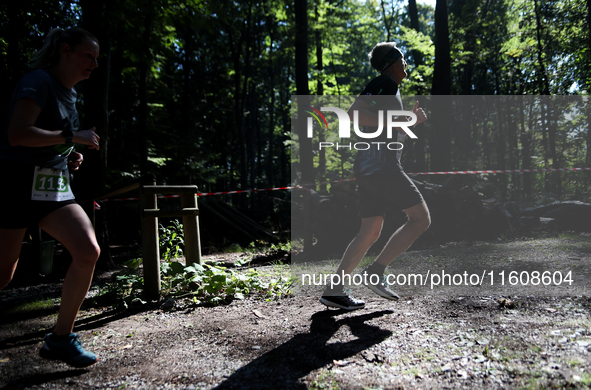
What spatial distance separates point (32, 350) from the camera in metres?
2.95

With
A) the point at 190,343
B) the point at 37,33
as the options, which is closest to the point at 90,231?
the point at 190,343

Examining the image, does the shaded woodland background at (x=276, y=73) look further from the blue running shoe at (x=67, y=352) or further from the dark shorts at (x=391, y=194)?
the dark shorts at (x=391, y=194)

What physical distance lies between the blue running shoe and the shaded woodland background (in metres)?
1.75

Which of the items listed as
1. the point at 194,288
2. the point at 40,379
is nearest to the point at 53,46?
the point at 40,379

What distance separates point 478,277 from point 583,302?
127 cm

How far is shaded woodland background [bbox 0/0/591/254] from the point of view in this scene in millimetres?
8375

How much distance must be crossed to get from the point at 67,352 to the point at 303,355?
1.46 meters

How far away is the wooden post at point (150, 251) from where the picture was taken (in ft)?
13.9

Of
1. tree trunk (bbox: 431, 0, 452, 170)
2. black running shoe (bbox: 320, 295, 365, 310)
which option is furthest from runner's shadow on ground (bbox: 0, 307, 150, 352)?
tree trunk (bbox: 431, 0, 452, 170)

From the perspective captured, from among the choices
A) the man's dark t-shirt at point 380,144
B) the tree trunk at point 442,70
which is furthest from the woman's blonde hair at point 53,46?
the tree trunk at point 442,70

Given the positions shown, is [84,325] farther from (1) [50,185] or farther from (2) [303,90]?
(2) [303,90]

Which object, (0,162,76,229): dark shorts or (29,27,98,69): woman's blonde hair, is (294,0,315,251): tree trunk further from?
(0,162,76,229): dark shorts

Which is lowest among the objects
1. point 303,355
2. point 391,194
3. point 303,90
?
point 303,355

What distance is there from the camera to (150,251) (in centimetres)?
425
